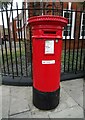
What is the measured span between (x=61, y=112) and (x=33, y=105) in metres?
0.55

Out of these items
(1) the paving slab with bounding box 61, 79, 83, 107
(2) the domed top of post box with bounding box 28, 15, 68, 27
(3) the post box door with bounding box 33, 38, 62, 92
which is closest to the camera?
(2) the domed top of post box with bounding box 28, 15, 68, 27

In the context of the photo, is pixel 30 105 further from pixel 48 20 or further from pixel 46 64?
pixel 48 20

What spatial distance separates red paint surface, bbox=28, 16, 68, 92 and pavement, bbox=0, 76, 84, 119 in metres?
0.43

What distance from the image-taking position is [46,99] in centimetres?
278

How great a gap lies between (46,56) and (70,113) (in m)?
1.09

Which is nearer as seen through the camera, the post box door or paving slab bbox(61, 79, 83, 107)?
the post box door

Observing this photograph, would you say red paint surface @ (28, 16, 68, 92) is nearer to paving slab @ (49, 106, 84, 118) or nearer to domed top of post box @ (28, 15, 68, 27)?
domed top of post box @ (28, 15, 68, 27)

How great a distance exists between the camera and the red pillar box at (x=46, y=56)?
2385mm

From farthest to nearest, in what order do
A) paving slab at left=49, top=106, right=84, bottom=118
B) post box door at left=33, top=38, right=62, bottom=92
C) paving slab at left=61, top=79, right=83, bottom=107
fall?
paving slab at left=61, top=79, right=83, bottom=107, paving slab at left=49, top=106, right=84, bottom=118, post box door at left=33, top=38, right=62, bottom=92

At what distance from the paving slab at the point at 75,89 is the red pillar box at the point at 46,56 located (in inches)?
21.2

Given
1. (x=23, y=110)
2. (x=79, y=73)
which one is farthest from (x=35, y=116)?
(x=79, y=73)

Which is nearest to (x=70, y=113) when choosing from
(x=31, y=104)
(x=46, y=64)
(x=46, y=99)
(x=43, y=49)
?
(x=46, y=99)

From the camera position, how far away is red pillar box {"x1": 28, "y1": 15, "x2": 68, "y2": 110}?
2385 mm

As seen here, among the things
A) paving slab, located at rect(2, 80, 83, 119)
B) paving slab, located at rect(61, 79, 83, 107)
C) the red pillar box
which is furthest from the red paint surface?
paving slab, located at rect(61, 79, 83, 107)
